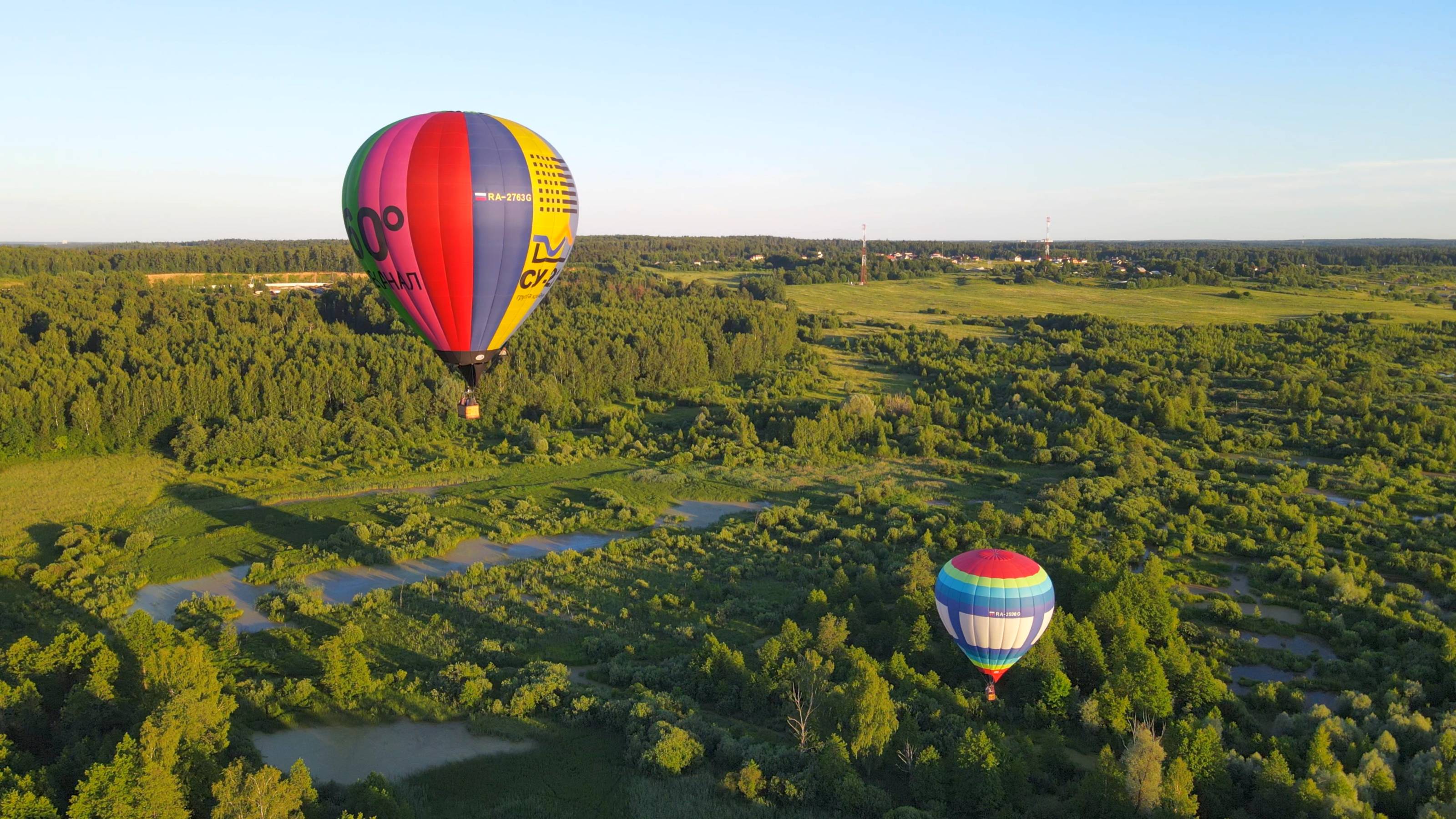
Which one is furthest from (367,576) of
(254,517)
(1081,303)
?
(1081,303)

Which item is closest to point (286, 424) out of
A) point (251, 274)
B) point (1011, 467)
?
point (1011, 467)

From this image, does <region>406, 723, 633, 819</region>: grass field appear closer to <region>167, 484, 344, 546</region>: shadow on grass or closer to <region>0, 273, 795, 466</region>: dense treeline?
<region>167, 484, 344, 546</region>: shadow on grass

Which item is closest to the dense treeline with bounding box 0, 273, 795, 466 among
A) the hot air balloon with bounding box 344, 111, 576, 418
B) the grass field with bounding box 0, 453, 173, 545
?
the grass field with bounding box 0, 453, 173, 545

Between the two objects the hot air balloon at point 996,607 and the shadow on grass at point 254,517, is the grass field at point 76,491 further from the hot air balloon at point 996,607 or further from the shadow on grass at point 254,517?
the hot air balloon at point 996,607

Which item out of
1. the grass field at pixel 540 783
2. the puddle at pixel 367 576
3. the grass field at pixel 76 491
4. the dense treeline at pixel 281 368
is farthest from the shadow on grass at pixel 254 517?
the grass field at pixel 540 783

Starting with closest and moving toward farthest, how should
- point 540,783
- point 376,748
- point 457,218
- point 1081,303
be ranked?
point 540,783 → point 376,748 → point 457,218 → point 1081,303

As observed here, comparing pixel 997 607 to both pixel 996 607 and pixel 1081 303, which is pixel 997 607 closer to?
pixel 996 607
